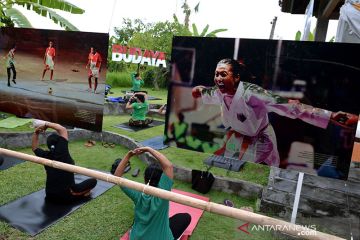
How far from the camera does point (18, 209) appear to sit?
4508mm

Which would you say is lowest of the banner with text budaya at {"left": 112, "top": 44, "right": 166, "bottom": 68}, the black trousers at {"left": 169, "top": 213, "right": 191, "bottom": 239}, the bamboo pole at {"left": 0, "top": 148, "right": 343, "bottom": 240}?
the black trousers at {"left": 169, "top": 213, "right": 191, "bottom": 239}

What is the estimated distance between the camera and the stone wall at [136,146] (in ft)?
17.5

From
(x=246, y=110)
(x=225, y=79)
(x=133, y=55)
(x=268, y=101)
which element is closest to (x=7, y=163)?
(x=225, y=79)

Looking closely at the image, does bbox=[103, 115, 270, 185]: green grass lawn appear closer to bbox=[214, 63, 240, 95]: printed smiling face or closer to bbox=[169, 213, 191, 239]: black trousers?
bbox=[169, 213, 191, 239]: black trousers

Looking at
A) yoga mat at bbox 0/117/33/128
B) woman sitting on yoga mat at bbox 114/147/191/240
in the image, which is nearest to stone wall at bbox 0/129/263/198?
yoga mat at bbox 0/117/33/128

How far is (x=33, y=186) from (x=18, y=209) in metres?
0.85

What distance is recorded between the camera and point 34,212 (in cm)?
446

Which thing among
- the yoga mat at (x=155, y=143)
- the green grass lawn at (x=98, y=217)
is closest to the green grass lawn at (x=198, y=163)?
the yoga mat at (x=155, y=143)

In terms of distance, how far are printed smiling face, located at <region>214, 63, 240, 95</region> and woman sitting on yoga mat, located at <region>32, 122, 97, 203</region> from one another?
Answer: 2631mm

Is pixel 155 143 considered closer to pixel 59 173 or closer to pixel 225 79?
pixel 59 173

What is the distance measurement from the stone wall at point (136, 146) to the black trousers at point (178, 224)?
1.82 m

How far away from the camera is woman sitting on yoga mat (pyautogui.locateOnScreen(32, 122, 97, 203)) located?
4.32m

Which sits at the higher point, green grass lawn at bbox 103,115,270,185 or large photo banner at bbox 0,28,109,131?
large photo banner at bbox 0,28,109,131

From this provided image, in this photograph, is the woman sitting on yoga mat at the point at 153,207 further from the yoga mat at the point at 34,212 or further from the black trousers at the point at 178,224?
the yoga mat at the point at 34,212
